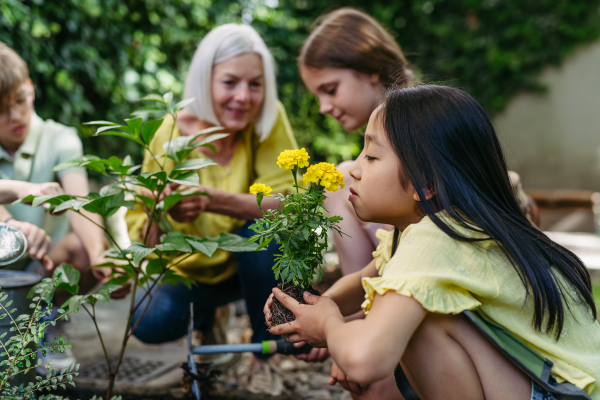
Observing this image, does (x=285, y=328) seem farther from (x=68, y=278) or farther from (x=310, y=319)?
(x=68, y=278)

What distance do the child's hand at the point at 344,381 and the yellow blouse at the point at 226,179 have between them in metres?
0.85

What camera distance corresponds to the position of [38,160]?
2043 mm

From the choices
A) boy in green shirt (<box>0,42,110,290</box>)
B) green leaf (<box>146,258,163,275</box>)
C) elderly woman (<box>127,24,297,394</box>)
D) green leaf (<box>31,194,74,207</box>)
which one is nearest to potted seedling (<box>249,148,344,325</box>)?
green leaf (<box>146,258,163,275</box>)

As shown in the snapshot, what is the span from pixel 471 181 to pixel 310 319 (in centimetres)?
52

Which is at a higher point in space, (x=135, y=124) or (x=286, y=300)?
(x=135, y=124)

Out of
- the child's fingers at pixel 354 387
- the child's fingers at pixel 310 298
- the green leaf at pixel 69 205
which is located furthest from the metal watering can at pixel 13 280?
the child's fingers at pixel 354 387

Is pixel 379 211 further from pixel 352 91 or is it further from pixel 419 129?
pixel 352 91

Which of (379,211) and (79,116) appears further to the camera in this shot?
(79,116)

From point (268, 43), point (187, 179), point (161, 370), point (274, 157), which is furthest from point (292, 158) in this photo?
point (268, 43)

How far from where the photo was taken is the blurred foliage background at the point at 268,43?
2502 millimetres

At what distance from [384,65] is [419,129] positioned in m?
1.02

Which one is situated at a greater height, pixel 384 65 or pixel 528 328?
pixel 384 65

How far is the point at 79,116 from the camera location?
274 cm

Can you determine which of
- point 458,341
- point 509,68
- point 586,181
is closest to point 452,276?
point 458,341
